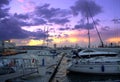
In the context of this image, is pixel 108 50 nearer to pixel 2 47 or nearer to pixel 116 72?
pixel 116 72

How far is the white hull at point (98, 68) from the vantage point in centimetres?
3309

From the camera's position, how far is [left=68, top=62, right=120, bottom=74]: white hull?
109ft

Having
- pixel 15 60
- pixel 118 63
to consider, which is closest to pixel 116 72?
pixel 118 63

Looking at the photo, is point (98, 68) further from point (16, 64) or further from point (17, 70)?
point (17, 70)

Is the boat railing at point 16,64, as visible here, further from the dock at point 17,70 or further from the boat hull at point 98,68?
the boat hull at point 98,68

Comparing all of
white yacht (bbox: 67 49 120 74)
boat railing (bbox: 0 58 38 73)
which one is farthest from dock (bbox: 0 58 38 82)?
white yacht (bbox: 67 49 120 74)

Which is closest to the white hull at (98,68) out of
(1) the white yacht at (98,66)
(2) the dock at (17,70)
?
(1) the white yacht at (98,66)

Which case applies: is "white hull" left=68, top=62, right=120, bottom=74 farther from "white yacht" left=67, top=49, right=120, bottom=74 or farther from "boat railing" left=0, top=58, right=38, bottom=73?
"boat railing" left=0, top=58, right=38, bottom=73

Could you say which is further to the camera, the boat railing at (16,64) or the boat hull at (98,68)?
the boat hull at (98,68)

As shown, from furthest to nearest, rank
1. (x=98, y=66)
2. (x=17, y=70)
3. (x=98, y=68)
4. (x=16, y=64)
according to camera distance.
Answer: (x=98, y=68), (x=98, y=66), (x=16, y=64), (x=17, y=70)

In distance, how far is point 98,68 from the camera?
3341cm

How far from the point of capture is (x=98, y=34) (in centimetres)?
5722

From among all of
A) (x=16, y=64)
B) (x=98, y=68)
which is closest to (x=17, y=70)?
(x=16, y=64)

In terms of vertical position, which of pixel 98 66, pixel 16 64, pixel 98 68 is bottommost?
pixel 98 68
